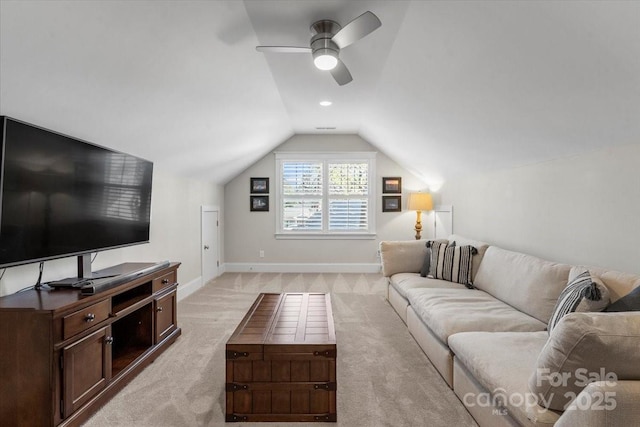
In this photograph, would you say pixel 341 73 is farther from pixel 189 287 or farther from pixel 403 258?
pixel 189 287

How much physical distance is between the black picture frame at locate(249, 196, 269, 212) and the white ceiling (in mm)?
2360

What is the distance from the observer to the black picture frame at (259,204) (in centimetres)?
602

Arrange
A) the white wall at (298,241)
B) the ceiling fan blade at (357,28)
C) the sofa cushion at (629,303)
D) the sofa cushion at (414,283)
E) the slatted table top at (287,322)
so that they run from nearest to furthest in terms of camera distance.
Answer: the sofa cushion at (629,303) → the ceiling fan blade at (357,28) → the slatted table top at (287,322) → the sofa cushion at (414,283) → the white wall at (298,241)

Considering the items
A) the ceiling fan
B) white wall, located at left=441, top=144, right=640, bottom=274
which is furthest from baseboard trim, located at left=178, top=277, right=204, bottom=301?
white wall, located at left=441, top=144, right=640, bottom=274

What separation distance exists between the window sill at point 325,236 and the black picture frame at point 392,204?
21.6 inches

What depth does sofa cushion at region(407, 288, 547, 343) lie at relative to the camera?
2195 mm

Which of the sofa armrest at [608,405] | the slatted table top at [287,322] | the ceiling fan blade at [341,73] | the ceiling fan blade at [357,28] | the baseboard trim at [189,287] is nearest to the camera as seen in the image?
the sofa armrest at [608,405]

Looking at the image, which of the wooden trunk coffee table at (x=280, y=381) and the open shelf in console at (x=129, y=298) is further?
the open shelf in console at (x=129, y=298)

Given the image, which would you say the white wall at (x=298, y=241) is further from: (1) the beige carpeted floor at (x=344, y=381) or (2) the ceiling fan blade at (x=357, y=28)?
(2) the ceiling fan blade at (x=357, y=28)

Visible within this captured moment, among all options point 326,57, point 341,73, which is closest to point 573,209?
point 341,73

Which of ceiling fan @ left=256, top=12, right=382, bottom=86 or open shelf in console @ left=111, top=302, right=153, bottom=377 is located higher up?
ceiling fan @ left=256, top=12, right=382, bottom=86

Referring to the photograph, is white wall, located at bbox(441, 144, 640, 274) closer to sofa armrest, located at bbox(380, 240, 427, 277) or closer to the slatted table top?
sofa armrest, located at bbox(380, 240, 427, 277)

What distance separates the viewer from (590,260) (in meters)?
2.37

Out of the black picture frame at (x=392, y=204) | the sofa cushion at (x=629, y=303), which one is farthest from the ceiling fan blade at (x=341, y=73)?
the black picture frame at (x=392, y=204)
